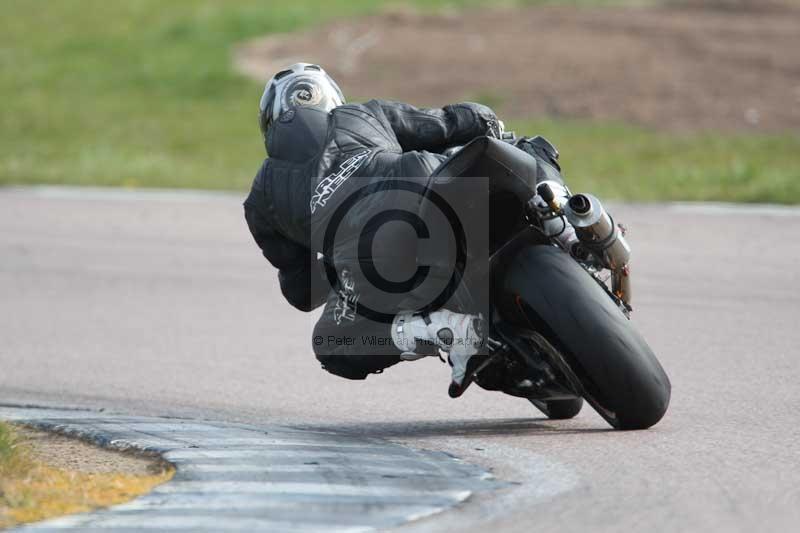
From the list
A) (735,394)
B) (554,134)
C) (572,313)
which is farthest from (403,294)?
(554,134)

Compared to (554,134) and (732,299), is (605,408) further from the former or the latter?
(554,134)

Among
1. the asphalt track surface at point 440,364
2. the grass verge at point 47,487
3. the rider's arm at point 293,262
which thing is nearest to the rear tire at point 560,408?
the asphalt track surface at point 440,364

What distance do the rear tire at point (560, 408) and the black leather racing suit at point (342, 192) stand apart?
0.76 metres

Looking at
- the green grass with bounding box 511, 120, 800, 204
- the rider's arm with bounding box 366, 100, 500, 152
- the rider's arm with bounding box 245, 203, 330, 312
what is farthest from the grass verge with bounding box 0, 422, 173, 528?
the green grass with bounding box 511, 120, 800, 204

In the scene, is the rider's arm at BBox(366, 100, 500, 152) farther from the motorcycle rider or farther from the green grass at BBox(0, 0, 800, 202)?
the green grass at BBox(0, 0, 800, 202)

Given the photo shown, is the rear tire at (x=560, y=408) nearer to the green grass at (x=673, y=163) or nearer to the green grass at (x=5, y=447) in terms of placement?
the green grass at (x=5, y=447)

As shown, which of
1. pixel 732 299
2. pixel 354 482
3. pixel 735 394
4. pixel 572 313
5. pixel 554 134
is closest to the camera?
pixel 354 482

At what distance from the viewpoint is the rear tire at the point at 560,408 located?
560cm

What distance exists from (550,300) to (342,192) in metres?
0.84

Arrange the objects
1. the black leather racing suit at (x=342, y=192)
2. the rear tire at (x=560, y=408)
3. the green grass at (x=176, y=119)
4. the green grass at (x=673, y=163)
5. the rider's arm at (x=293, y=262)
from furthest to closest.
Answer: the green grass at (x=176, y=119)
the green grass at (x=673, y=163)
the rear tire at (x=560, y=408)
the rider's arm at (x=293, y=262)
the black leather racing suit at (x=342, y=192)

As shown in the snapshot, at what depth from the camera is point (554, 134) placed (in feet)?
49.2

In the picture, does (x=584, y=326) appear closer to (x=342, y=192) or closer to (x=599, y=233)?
(x=599, y=233)

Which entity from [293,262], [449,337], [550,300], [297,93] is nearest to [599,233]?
[550,300]

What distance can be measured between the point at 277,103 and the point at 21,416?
61.3 inches
